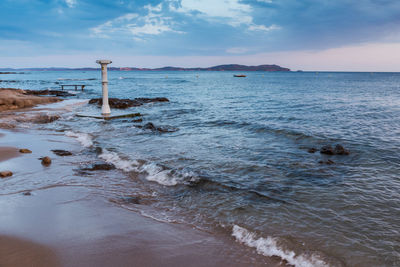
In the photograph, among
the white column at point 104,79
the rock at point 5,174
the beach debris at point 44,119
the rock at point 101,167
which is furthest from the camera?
the white column at point 104,79

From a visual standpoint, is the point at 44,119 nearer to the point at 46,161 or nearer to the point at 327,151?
the point at 46,161

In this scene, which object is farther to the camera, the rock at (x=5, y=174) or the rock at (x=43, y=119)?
the rock at (x=43, y=119)

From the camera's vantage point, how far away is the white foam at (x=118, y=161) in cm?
880

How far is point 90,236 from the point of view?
4508 millimetres

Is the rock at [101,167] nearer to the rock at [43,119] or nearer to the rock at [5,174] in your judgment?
the rock at [5,174]

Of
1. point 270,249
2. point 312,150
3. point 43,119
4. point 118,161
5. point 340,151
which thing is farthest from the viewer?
point 43,119

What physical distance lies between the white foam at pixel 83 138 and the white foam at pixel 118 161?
1.86 m

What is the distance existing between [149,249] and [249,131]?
1164 cm

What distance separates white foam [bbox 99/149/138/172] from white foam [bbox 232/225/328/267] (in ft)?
15.6

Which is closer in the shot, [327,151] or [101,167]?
[101,167]

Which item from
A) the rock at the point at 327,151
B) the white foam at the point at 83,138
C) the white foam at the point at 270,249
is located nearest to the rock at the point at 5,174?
the white foam at the point at 83,138

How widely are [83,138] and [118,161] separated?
4366mm

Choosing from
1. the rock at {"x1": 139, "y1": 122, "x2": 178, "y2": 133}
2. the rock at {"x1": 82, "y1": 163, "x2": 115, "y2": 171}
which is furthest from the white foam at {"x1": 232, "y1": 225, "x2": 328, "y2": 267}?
the rock at {"x1": 139, "y1": 122, "x2": 178, "y2": 133}

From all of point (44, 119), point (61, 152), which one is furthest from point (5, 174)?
point (44, 119)
